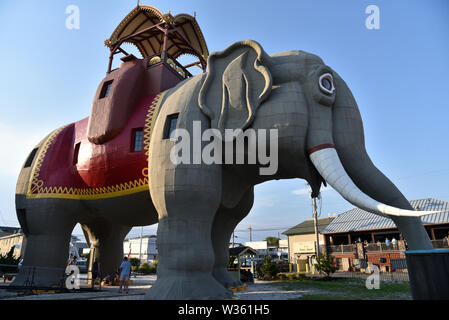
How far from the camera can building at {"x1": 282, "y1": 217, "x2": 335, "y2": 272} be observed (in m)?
35.3

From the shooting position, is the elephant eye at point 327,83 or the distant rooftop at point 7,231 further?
the distant rooftop at point 7,231

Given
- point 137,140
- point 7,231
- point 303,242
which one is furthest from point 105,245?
point 7,231

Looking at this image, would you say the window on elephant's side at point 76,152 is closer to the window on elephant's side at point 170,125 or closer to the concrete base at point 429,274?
the window on elephant's side at point 170,125

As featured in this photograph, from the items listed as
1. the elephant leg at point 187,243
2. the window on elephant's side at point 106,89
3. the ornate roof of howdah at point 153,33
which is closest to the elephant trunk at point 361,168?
the elephant leg at point 187,243

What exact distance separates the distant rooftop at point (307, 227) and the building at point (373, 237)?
343 cm

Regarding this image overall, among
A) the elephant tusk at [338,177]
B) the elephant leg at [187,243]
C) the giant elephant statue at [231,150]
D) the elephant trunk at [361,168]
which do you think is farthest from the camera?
the giant elephant statue at [231,150]

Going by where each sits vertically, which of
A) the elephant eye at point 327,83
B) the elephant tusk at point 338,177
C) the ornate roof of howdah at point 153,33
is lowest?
Result: the elephant tusk at point 338,177

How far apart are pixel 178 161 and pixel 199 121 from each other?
1145 mm

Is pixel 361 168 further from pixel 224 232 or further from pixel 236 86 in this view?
pixel 224 232

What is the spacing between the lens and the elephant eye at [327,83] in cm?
772

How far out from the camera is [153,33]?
15164 mm

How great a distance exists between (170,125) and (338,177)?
4.34m

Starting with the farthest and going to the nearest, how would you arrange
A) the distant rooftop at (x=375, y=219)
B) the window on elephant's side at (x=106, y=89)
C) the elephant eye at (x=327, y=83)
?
1. the distant rooftop at (x=375, y=219)
2. the window on elephant's side at (x=106, y=89)
3. the elephant eye at (x=327, y=83)
